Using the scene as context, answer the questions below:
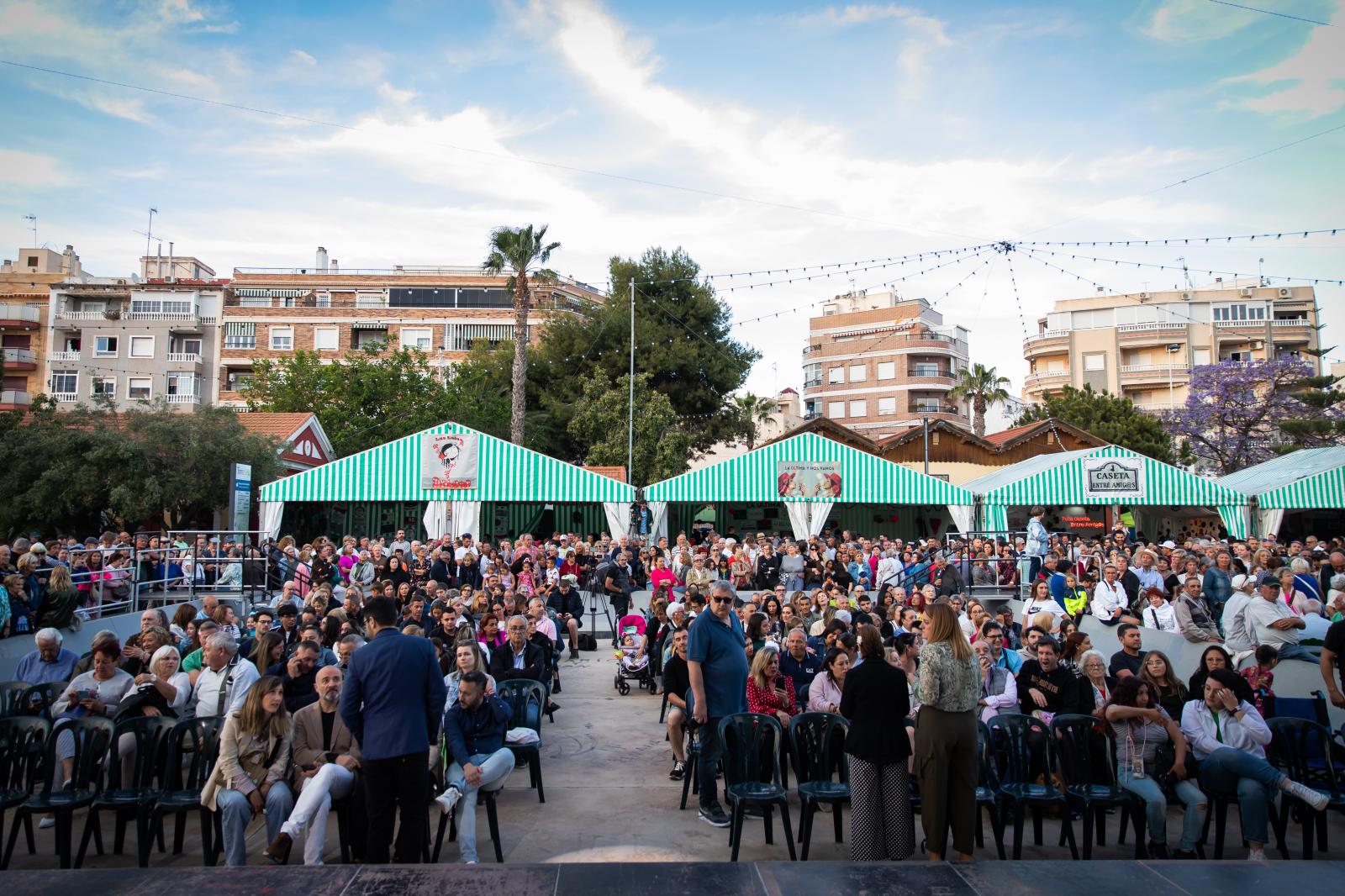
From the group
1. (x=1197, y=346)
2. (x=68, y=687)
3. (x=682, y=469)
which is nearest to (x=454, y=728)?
(x=68, y=687)

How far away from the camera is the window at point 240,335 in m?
48.8

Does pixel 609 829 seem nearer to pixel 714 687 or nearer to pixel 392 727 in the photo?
pixel 714 687

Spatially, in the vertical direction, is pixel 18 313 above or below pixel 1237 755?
above

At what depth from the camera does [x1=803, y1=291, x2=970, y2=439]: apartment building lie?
57.9 m

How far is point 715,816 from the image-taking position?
600cm

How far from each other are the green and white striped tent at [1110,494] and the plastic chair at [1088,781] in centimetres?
1769

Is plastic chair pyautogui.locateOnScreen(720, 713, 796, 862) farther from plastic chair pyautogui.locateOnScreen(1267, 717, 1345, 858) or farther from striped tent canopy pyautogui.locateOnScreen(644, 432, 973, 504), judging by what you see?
striped tent canopy pyautogui.locateOnScreen(644, 432, 973, 504)

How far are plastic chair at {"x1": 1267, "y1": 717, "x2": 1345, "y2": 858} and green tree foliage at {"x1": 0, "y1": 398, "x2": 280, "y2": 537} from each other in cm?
2505

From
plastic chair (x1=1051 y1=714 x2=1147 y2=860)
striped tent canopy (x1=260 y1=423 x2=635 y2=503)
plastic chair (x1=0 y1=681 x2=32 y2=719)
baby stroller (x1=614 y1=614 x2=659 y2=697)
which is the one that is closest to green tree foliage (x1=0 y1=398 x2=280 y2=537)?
striped tent canopy (x1=260 y1=423 x2=635 y2=503)

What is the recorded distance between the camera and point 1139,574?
12.5 m

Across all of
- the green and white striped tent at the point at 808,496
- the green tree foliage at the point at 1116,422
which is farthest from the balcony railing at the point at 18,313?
the green tree foliage at the point at 1116,422

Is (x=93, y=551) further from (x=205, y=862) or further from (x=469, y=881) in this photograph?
(x=469, y=881)

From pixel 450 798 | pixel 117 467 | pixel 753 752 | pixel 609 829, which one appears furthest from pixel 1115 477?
pixel 117 467

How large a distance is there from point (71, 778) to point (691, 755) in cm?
380
